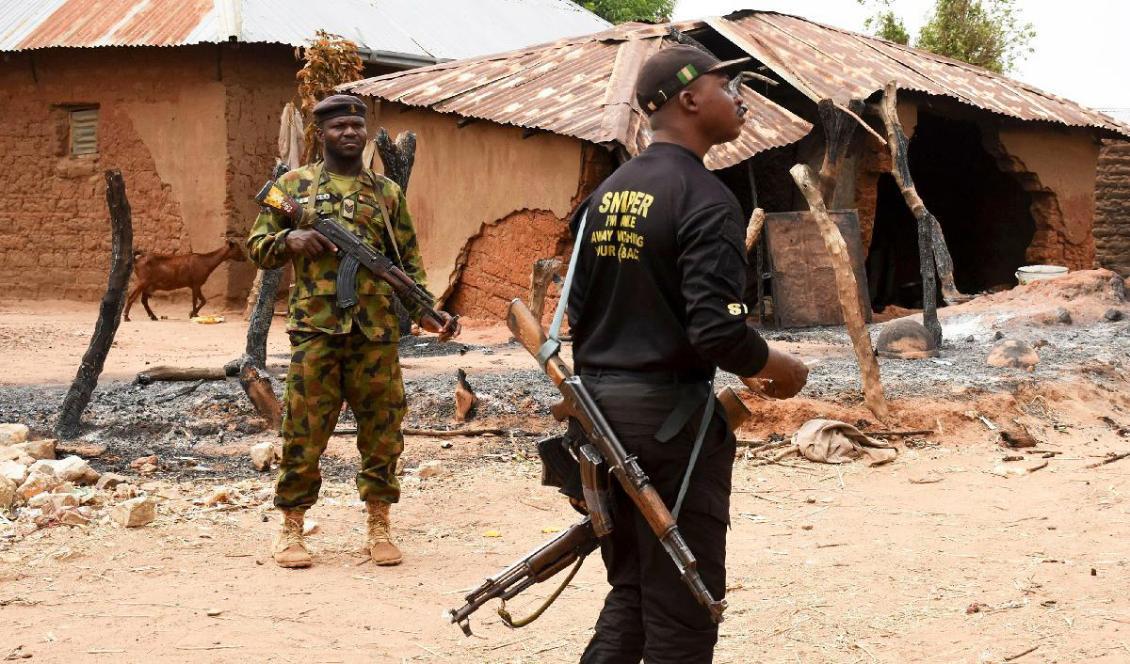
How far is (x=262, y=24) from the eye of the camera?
15148 millimetres

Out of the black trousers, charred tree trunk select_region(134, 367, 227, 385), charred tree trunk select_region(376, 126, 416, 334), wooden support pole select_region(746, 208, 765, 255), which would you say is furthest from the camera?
charred tree trunk select_region(376, 126, 416, 334)

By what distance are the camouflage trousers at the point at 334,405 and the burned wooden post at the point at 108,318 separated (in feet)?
9.20

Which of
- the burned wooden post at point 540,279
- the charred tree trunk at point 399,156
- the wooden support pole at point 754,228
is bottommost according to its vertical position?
the burned wooden post at point 540,279

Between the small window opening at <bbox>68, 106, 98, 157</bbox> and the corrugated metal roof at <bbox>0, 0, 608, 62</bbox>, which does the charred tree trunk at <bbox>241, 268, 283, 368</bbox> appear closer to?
the corrugated metal roof at <bbox>0, 0, 608, 62</bbox>

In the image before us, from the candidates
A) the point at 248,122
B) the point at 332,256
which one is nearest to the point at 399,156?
the point at 332,256

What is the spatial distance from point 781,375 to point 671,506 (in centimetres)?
40

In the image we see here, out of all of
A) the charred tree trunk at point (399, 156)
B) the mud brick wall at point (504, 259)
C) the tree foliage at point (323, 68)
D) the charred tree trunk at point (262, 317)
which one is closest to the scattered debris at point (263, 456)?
the charred tree trunk at point (262, 317)

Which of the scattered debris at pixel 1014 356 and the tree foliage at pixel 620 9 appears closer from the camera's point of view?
the scattered debris at pixel 1014 356

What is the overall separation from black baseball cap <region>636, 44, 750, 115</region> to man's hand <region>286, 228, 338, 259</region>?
2140 mm

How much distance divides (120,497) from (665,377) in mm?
3940

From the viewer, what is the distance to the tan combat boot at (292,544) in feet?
16.7

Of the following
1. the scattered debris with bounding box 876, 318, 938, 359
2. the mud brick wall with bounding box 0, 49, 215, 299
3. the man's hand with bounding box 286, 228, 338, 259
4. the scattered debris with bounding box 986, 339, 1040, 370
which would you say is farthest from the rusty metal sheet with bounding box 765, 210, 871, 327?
the man's hand with bounding box 286, 228, 338, 259

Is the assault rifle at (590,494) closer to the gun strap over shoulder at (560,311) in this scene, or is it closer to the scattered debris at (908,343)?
the gun strap over shoulder at (560,311)

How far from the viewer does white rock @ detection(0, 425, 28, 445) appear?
673 centimetres
